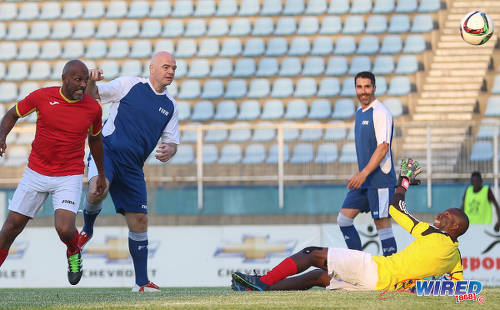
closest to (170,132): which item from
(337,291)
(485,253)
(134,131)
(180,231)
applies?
(134,131)

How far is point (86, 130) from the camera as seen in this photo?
752 centimetres

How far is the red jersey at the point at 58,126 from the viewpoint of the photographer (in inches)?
290

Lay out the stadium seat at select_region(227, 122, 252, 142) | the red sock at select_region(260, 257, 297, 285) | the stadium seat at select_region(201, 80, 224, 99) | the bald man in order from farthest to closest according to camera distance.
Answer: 1. the stadium seat at select_region(201, 80, 224, 99)
2. the stadium seat at select_region(227, 122, 252, 142)
3. the bald man
4. the red sock at select_region(260, 257, 297, 285)

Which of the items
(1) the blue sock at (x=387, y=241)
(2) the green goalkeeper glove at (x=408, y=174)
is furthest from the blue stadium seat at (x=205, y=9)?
(2) the green goalkeeper glove at (x=408, y=174)

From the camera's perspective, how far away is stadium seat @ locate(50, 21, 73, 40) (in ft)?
71.3

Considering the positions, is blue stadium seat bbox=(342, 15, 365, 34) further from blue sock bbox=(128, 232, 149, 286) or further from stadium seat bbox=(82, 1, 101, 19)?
blue sock bbox=(128, 232, 149, 286)

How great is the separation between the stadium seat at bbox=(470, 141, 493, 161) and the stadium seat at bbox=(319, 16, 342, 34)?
700 cm

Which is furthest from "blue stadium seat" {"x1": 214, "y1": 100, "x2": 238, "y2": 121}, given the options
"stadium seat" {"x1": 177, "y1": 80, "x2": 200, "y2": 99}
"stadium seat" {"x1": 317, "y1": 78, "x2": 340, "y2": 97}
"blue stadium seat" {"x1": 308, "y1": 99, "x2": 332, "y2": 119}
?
"stadium seat" {"x1": 317, "y1": 78, "x2": 340, "y2": 97}

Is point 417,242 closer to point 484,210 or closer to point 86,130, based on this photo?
point 86,130

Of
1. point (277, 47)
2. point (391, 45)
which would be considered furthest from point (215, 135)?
point (391, 45)

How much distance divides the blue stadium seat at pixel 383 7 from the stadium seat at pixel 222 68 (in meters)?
3.61

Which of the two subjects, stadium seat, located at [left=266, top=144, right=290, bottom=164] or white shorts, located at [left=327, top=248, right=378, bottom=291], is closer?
white shorts, located at [left=327, top=248, right=378, bottom=291]

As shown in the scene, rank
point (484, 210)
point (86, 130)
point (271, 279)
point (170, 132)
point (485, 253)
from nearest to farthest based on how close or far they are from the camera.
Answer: point (86, 130) < point (271, 279) < point (170, 132) < point (485, 253) < point (484, 210)

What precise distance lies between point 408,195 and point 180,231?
12.0 feet
